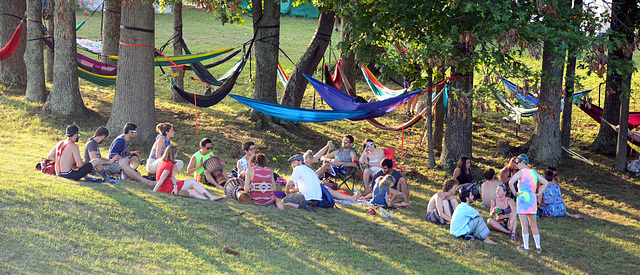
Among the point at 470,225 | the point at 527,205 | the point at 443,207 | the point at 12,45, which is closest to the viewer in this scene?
the point at 527,205

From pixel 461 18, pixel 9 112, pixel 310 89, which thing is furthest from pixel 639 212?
pixel 9 112

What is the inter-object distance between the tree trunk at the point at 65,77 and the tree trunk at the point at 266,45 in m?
3.29

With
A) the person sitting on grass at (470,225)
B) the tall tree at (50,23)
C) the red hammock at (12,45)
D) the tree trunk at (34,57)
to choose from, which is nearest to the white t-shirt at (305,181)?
the person sitting on grass at (470,225)

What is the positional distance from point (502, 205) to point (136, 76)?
19.6 feet

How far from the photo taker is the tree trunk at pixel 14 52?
11422 mm

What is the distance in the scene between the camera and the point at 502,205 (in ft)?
20.7

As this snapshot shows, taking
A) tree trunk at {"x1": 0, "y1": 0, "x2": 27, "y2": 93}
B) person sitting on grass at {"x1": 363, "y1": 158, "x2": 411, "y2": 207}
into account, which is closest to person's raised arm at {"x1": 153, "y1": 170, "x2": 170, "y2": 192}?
person sitting on grass at {"x1": 363, "y1": 158, "x2": 411, "y2": 207}

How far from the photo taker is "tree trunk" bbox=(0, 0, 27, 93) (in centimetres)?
1142

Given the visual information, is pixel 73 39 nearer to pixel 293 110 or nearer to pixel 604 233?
pixel 293 110

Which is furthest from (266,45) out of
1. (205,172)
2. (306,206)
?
(306,206)

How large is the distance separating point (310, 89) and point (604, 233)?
1011 centimetres

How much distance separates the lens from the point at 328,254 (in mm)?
5105

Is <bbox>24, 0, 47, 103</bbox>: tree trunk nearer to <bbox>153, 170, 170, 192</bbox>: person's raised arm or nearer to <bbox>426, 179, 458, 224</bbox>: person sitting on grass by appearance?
<bbox>153, 170, 170, 192</bbox>: person's raised arm

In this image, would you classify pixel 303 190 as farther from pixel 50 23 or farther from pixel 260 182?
pixel 50 23
